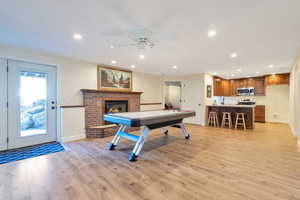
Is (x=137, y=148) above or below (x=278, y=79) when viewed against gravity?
below

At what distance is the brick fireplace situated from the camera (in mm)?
4258

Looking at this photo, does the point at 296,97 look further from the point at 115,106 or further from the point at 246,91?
the point at 115,106

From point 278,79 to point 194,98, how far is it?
3.88 m

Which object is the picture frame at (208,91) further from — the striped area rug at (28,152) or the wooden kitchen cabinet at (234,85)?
the striped area rug at (28,152)

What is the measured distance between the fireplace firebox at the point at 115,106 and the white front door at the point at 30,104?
5.08ft

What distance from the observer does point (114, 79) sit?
5043 millimetres

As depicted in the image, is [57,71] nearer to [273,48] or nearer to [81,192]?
[81,192]

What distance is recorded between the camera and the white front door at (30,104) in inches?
127

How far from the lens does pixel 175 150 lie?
3168mm

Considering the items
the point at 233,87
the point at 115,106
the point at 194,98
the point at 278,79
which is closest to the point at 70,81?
the point at 115,106

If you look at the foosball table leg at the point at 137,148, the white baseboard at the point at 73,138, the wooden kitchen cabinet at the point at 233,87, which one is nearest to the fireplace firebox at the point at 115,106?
the white baseboard at the point at 73,138

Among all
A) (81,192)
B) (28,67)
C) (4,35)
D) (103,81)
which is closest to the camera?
(81,192)

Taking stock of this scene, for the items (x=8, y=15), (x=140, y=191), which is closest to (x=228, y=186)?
(x=140, y=191)

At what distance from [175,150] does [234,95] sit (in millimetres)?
6327
